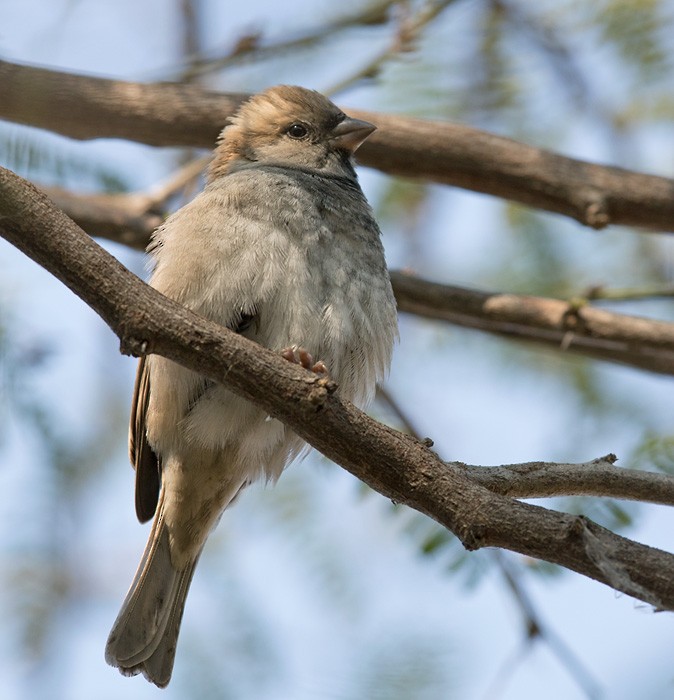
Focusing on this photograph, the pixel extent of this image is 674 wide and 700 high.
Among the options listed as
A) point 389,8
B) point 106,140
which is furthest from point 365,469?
point 389,8

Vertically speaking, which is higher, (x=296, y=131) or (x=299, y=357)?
(x=296, y=131)

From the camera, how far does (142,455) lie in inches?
171

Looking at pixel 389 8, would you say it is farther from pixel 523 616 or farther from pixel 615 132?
pixel 523 616

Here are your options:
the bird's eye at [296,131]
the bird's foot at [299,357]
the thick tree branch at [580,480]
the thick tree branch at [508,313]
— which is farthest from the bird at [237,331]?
the thick tree branch at [580,480]

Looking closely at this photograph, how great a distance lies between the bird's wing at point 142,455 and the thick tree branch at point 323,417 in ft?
A: 4.41

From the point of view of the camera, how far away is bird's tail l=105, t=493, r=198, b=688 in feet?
13.5

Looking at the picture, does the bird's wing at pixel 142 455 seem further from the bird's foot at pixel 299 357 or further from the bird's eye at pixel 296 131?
the bird's eye at pixel 296 131

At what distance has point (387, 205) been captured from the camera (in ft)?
20.4

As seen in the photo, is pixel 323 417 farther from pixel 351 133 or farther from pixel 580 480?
pixel 351 133

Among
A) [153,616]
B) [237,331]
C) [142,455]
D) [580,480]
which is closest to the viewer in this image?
[580,480]

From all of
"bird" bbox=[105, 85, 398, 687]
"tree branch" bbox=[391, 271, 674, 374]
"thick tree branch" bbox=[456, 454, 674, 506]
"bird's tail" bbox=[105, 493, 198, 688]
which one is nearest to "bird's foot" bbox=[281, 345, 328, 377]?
"bird" bbox=[105, 85, 398, 687]

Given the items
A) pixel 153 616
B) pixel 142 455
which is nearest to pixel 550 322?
pixel 142 455

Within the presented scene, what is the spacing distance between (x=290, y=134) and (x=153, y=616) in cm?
245

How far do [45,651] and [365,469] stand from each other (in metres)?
2.37
